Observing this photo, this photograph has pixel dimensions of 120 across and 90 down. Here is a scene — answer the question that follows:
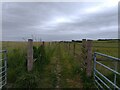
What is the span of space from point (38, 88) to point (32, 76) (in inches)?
15.9

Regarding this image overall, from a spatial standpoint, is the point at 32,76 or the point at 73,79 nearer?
the point at 32,76

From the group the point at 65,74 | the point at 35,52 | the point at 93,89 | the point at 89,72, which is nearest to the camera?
the point at 93,89

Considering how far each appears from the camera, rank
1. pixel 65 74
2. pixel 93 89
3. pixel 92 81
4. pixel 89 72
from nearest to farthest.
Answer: pixel 93 89 < pixel 92 81 < pixel 89 72 < pixel 65 74

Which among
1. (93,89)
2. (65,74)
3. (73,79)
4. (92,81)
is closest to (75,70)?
(65,74)

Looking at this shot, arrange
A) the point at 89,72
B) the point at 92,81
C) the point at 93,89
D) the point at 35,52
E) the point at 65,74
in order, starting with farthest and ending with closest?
the point at 35,52
the point at 65,74
the point at 89,72
the point at 92,81
the point at 93,89

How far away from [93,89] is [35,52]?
157 inches

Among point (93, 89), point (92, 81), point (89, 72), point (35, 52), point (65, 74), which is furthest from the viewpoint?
point (35, 52)

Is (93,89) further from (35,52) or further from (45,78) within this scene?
(35,52)

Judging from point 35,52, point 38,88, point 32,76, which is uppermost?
point 35,52

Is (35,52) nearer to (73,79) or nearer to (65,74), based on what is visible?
(65,74)

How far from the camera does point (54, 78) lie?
7.11 meters

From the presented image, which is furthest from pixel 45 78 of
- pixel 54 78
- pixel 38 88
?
pixel 38 88

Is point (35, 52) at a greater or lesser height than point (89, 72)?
greater

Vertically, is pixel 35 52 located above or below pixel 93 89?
above
